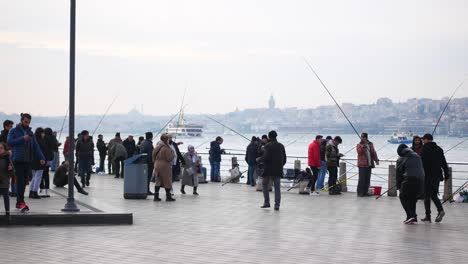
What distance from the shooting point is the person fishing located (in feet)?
52.4

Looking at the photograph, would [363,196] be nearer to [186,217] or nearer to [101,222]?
[186,217]

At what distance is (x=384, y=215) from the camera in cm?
1784

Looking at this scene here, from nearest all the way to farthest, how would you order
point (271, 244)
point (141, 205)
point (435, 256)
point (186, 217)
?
point (435, 256) → point (271, 244) → point (186, 217) → point (141, 205)

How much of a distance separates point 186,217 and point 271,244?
4317 millimetres

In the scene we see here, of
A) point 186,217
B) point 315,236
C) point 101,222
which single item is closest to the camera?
point 315,236

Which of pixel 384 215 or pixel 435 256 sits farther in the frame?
pixel 384 215

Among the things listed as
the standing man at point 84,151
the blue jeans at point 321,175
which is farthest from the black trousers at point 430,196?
the standing man at point 84,151

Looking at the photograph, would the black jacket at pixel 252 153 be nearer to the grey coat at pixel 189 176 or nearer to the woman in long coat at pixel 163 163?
the grey coat at pixel 189 176

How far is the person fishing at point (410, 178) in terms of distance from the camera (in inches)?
629

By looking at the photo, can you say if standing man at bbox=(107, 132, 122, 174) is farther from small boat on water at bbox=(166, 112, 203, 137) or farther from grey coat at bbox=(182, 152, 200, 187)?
grey coat at bbox=(182, 152, 200, 187)

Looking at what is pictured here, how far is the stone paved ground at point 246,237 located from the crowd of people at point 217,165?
2.05 ft

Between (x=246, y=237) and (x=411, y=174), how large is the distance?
12.9 feet

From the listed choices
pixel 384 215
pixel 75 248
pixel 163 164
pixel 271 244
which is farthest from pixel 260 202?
pixel 75 248

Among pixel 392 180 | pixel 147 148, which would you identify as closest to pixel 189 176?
pixel 147 148
